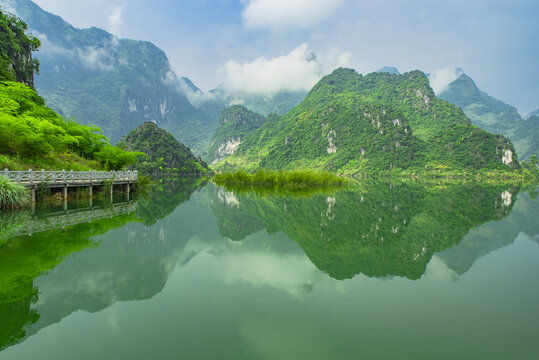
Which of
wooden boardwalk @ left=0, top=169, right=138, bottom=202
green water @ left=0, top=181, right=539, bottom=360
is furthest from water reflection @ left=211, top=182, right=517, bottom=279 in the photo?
wooden boardwalk @ left=0, top=169, right=138, bottom=202

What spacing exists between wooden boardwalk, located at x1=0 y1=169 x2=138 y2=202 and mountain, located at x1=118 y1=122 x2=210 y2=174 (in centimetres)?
9262

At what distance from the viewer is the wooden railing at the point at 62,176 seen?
20.6 metres

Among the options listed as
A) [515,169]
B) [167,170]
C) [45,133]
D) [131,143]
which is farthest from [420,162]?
[45,133]

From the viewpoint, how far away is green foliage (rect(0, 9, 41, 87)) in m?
40.2

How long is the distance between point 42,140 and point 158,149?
4332 inches

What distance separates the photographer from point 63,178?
76.5ft

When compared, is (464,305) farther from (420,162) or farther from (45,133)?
(420,162)

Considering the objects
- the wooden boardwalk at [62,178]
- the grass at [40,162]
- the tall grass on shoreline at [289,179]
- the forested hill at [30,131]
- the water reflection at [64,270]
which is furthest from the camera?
the tall grass on shoreline at [289,179]

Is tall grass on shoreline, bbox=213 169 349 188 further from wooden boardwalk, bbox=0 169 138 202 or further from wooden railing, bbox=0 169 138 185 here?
wooden boardwalk, bbox=0 169 138 202

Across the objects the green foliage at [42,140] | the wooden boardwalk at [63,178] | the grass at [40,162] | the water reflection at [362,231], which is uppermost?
the green foliage at [42,140]

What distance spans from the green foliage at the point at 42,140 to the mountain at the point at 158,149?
81.5 m

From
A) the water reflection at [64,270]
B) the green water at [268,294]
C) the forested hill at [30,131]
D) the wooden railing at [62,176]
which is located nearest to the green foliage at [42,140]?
the forested hill at [30,131]

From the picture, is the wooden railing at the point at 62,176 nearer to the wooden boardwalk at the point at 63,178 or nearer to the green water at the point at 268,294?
the wooden boardwalk at the point at 63,178

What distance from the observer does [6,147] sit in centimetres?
2586
